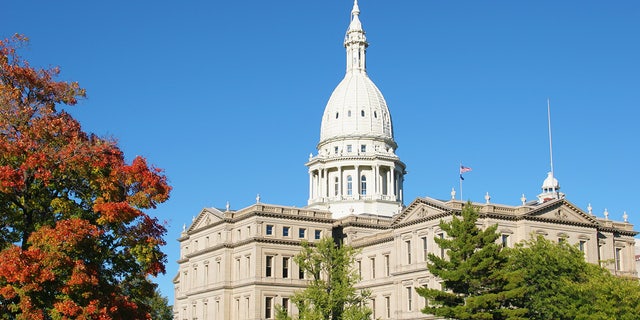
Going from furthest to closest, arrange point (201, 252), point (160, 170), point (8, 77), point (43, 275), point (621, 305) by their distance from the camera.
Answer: point (201, 252) < point (621, 305) < point (160, 170) < point (8, 77) < point (43, 275)

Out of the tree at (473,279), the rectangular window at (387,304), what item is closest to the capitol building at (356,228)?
the rectangular window at (387,304)

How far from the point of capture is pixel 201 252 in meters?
107

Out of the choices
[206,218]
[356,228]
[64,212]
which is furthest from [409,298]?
[64,212]

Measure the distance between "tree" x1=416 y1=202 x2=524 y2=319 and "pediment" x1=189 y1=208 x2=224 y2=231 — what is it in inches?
1760

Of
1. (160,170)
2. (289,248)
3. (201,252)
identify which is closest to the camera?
(160,170)

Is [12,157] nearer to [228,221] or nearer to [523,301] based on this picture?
[523,301]

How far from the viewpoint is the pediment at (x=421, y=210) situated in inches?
3307

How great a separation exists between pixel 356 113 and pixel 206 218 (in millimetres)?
27904

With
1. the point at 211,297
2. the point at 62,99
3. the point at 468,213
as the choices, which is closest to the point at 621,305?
the point at 468,213

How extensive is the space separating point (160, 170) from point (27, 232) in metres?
5.43

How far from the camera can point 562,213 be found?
86.9 metres

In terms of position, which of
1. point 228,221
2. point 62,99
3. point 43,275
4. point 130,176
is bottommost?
point 43,275

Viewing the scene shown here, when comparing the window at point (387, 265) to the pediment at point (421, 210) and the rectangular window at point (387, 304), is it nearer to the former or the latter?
the rectangular window at point (387, 304)

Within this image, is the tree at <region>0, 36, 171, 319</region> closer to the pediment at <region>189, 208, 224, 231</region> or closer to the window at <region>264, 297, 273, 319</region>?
the window at <region>264, 297, 273, 319</region>
